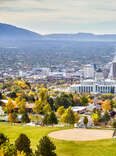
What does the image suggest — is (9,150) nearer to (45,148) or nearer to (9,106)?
(45,148)

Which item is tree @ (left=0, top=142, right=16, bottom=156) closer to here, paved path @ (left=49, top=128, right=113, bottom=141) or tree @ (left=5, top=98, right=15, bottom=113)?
paved path @ (left=49, top=128, right=113, bottom=141)

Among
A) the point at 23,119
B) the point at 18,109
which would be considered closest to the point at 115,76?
the point at 18,109

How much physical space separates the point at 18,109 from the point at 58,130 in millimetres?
27641

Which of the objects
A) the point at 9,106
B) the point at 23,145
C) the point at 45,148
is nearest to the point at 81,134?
the point at 23,145

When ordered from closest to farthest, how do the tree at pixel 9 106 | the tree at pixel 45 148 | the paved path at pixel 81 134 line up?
the tree at pixel 45 148 → the paved path at pixel 81 134 → the tree at pixel 9 106

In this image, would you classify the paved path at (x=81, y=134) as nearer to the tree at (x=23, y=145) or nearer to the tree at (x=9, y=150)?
the tree at (x=23, y=145)

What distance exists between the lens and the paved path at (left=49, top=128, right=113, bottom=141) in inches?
1551

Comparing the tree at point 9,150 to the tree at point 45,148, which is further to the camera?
the tree at point 45,148

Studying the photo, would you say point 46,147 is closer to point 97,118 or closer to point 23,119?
point 23,119

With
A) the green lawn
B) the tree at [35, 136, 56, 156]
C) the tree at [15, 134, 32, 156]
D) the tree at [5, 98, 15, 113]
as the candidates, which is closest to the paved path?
the green lawn

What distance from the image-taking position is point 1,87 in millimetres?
125625

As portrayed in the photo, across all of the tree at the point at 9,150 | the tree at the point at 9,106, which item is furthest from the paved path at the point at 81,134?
the tree at the point at 9,106

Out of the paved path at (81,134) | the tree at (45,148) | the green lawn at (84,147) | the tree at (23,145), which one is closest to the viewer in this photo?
the tree at (45,148)

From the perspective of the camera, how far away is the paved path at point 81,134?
39.4 metres
